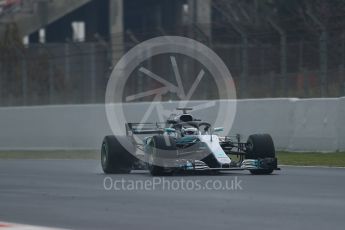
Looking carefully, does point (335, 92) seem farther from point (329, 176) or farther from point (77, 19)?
point (77, 19)

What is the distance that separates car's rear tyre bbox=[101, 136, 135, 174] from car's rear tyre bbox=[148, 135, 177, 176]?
125 cm

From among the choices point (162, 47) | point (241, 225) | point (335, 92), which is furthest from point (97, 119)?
point (241, 225)

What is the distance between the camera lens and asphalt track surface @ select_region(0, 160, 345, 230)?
10820mm

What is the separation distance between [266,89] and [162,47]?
4704 mm

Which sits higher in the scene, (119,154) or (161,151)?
(161,151)

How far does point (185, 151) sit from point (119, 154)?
1570mm

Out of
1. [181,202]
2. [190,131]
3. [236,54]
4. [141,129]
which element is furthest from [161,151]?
[236,54]

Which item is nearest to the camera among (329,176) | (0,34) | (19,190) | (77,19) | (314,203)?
(314,203)

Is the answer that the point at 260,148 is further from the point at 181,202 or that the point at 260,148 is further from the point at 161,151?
the point at 181,202

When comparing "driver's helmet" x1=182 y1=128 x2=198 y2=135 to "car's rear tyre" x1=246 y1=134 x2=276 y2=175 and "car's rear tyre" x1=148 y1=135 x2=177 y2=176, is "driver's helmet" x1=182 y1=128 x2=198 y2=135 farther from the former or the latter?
"car's rear tyre" x1=246 y1=134 x2=276 y2=175

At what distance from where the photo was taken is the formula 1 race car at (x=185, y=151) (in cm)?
1666

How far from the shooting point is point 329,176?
55.1ft

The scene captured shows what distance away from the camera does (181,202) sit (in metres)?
13.0

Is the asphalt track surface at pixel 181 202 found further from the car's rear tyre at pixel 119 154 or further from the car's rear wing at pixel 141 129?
the car's rear wing at pixel 141 129
